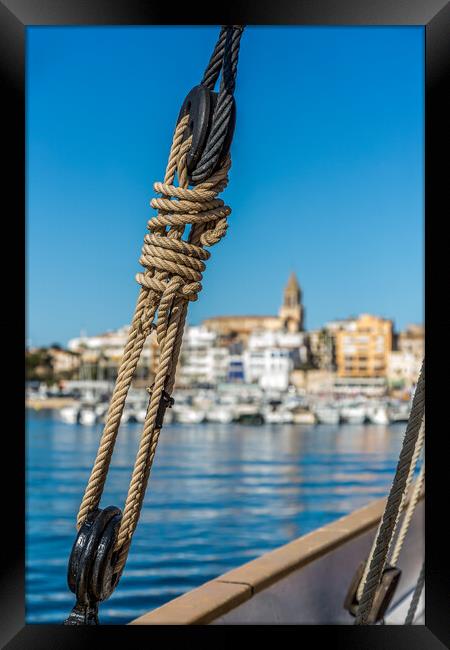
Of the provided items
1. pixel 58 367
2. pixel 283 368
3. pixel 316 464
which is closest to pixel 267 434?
pixel 316 464

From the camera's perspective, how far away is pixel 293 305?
8994 cm

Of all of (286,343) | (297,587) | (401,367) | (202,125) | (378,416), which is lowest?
(378,416)

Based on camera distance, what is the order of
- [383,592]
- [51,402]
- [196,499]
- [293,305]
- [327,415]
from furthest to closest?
[293,305], [51,402], [327,415], [196,499], [383,592]

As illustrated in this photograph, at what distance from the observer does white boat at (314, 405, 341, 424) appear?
4534cm

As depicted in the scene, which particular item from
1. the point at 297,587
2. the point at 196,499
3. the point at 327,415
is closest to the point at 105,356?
the point at 327,415

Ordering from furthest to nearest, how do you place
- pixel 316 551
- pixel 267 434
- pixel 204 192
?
pixel 267 434, pixel 316 551, pixel 204 192

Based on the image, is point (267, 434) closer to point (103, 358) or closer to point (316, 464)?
point (316, 464)

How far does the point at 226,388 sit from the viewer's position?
198 ft

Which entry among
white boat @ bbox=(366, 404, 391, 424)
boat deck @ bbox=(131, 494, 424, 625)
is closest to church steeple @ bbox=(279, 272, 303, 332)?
white boat @ bbox=(366, 404, 391, 424)

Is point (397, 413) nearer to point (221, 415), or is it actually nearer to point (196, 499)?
point (221, 415)
